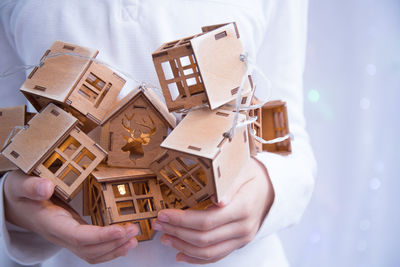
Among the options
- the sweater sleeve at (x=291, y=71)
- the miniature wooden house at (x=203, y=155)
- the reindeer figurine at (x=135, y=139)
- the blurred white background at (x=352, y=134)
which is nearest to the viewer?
the miniature wooden house at (x=203, y=155)

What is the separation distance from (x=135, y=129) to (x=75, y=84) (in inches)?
5.0

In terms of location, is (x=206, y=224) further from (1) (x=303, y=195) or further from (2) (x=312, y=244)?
(2) (x=312, y=244)

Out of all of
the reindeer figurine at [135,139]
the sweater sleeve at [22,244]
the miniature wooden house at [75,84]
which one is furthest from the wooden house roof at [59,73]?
the sweater sleeve at [22,244]

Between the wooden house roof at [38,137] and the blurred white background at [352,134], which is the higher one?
the wooden house roof at [38,137]

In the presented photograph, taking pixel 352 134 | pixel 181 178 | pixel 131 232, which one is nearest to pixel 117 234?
pixel 131 232

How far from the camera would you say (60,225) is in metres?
0.56

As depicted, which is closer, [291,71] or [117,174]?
[117,174]

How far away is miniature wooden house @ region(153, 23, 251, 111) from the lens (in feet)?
1.69

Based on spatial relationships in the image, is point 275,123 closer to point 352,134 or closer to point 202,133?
point 202,133

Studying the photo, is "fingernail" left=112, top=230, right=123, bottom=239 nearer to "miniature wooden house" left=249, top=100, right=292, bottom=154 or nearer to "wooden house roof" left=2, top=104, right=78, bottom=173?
"wooden house roof" left=2, top=104, right=78, bottom=173

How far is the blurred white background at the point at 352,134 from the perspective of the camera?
1.36m

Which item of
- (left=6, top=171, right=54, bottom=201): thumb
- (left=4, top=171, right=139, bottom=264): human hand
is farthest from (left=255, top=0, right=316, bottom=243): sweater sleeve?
(left=6, top=171, right=54, bottom=201): thumb

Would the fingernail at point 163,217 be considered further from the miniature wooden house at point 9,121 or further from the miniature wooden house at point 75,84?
the miniature wooden house at point 9,121

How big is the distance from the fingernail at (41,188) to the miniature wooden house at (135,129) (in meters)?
0.11
